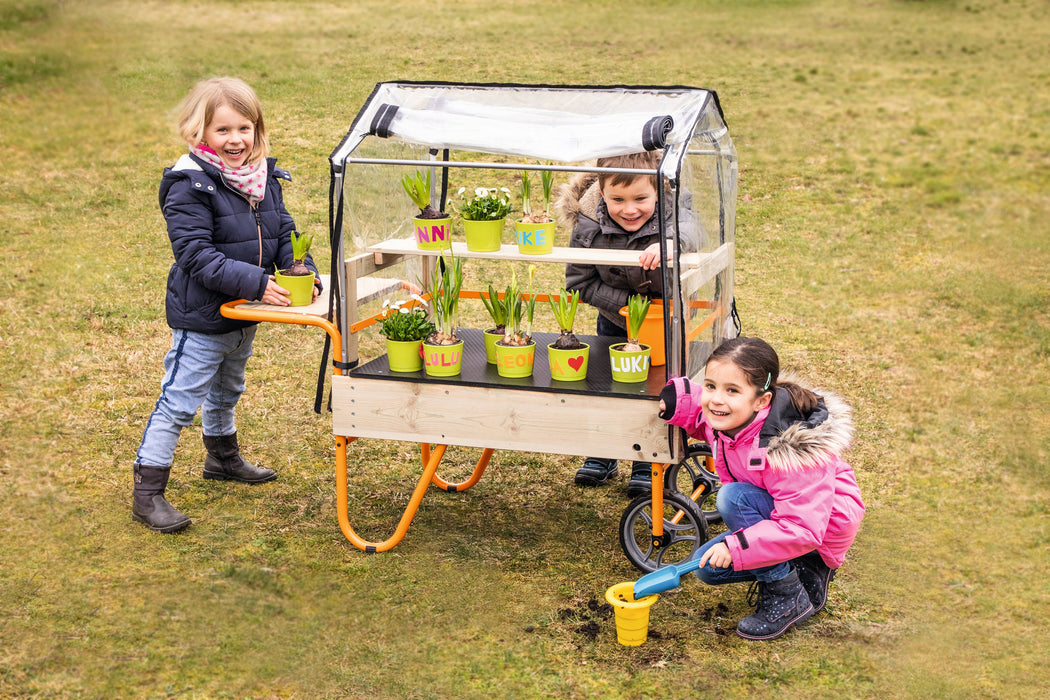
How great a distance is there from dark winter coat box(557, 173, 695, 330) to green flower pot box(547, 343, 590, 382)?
0.57m

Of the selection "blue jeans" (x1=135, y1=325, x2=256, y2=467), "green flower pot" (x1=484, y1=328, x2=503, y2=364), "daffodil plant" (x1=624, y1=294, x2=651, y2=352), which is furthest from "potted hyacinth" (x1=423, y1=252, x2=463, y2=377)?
"blue jeans" (x1=135, y1=325, x2=256, y2=467)

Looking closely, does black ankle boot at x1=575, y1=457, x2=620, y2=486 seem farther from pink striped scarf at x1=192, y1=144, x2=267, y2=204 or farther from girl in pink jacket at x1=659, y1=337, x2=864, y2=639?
pink striped scarf at x1=192, y1=144, x2=267, y2=204

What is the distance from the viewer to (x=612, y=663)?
3350 mm

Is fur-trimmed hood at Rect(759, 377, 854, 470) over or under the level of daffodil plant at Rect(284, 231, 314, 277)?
under

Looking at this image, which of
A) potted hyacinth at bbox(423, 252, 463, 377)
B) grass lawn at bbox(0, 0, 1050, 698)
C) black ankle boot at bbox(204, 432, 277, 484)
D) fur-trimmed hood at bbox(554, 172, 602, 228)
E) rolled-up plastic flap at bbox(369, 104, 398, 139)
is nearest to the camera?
grass lawn at bbox(0, 0, 1050, 698)

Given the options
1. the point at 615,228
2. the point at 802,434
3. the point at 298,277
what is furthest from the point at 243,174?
the point at 802,434

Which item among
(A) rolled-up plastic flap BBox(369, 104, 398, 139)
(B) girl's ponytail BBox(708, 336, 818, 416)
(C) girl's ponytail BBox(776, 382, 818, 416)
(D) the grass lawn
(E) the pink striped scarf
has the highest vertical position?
(A) rolled-up plastic flap BBox(369, 104, 398, 139)

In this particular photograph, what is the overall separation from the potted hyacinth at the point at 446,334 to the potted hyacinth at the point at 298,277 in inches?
18.4

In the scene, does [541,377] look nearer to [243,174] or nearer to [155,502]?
[243,174]

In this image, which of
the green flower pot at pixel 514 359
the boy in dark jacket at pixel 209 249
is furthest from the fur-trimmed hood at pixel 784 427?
the boy in dark jacket at pixel 209 249

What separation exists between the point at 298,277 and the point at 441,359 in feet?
2.08

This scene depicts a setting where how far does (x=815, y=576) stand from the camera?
142 inches

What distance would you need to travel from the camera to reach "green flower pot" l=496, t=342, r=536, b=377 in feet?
12.3

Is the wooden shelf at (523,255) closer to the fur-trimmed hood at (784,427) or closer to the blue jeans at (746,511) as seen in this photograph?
the fur-trimmed hood at (784,427)
